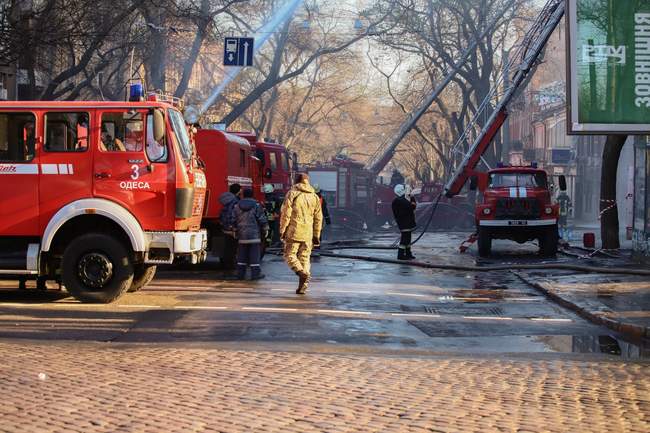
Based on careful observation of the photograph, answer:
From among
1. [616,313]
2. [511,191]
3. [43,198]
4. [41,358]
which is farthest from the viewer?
[511,191]

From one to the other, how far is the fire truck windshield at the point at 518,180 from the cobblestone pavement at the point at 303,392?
52.5 ft

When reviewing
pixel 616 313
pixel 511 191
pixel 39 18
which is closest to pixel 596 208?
pixel 511 191

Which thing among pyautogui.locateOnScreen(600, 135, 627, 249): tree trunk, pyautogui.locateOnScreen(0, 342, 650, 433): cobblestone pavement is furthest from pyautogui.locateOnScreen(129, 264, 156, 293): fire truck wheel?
pyautogui.locateOnScreen(600, 135, 627, 249): tree trunk

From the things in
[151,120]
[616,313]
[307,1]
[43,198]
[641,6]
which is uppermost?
[307,1]

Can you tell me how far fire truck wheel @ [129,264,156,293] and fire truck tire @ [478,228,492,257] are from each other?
1152 cm

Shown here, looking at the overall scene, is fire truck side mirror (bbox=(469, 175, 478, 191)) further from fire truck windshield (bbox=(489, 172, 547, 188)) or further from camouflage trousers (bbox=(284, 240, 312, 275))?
camouflage trousers (bbox=(284, 240, 312, 275))

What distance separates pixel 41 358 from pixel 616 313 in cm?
740

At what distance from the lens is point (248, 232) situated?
16359 mm

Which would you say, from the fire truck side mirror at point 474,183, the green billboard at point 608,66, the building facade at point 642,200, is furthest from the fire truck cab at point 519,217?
the green billboard at point 608,66

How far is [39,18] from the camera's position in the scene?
70.8 feet

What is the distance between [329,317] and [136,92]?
14.5 feet

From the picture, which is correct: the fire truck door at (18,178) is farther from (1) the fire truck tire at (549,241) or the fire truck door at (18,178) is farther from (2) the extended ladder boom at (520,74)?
(2) the extended ladder boom at (520,74)

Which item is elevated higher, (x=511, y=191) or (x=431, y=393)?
(x=511, y=191)

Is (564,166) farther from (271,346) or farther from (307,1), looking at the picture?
(271,346)
